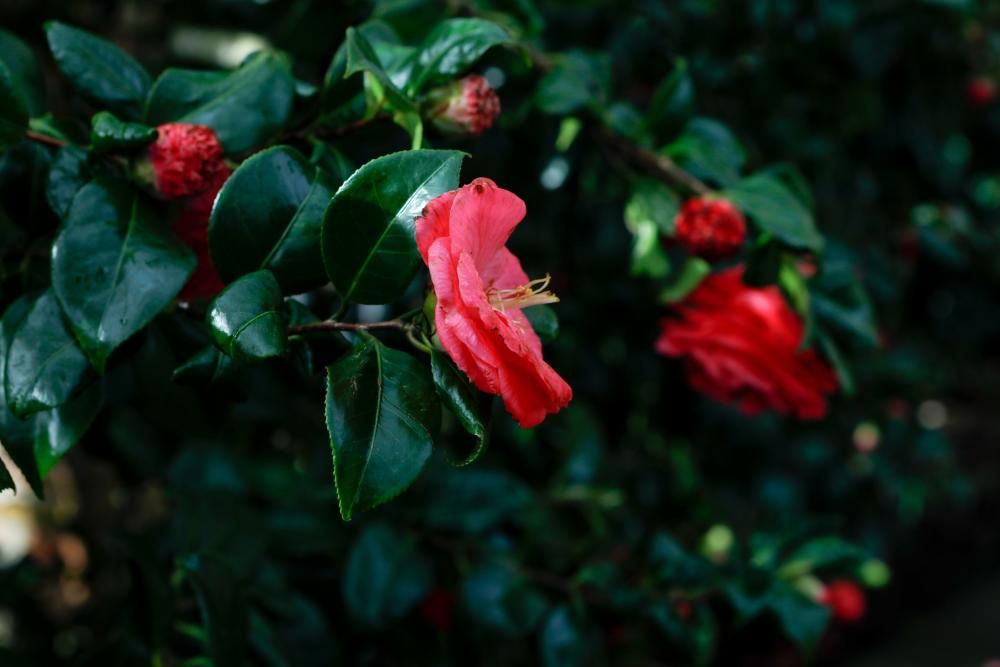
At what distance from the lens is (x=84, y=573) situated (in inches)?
58.1

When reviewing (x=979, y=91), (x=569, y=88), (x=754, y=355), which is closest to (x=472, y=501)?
(x=754, y=355)

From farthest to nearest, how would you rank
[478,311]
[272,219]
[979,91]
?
[979,91], [272,219], [478,311]

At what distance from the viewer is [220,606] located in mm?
803

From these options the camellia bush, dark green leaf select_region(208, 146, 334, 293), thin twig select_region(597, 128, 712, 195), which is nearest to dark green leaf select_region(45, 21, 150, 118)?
the camellia bush

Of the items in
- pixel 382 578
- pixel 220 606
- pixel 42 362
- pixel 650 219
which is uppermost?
pixel 42 362

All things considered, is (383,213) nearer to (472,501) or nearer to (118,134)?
(118,134)

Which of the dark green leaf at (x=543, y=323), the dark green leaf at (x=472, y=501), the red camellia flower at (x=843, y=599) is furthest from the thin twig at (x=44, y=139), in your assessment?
the red camellia flower at (x=843, y=599)

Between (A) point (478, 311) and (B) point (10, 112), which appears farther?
(B) point (10, 112)

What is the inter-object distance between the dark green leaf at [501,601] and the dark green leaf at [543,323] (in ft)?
1.57

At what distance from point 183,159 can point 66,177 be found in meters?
0.09

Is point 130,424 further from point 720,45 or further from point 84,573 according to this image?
point 720,45

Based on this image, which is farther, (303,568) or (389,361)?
(303,568)

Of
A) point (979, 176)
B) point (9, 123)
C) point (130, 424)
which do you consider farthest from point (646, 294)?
point (979, 176)

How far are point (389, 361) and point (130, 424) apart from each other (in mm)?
767
